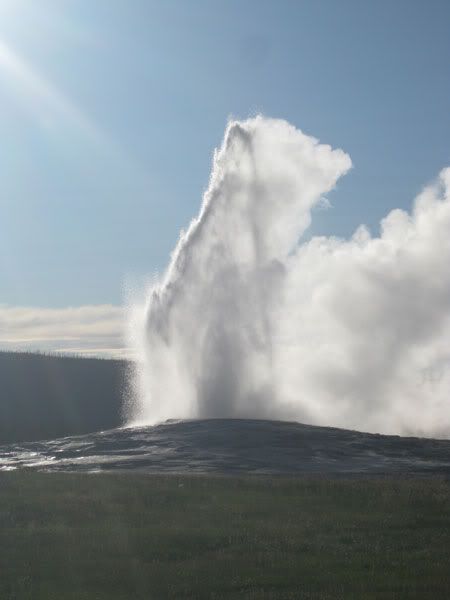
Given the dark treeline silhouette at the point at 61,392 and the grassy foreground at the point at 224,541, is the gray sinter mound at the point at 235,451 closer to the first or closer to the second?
the grassy foreground at the point at 224,541

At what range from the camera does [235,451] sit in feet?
140

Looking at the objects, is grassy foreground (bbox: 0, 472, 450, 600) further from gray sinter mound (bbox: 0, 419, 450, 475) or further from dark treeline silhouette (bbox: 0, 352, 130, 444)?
dark treeline silhouette (bbox: 0, 352, 130, 444)

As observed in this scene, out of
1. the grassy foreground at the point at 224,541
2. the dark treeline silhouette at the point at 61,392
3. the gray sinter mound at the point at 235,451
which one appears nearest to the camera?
the grassy foreground at the point at 224,541

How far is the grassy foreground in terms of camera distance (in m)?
14.4

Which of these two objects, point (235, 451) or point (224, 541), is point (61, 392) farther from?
point (224, 541)

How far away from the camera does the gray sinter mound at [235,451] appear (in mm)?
38250

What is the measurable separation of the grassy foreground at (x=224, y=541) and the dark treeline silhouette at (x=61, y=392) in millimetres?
66838

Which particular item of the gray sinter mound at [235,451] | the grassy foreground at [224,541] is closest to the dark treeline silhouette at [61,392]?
the gray sinter mound at [235,451]

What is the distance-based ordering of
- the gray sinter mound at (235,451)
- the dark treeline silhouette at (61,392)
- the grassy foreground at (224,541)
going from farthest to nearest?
the dark treeline silhouette at (61,392)
the gray sinter mound at (235,451)
the grassy foreground at (224,541)

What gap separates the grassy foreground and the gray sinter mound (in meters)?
9.66

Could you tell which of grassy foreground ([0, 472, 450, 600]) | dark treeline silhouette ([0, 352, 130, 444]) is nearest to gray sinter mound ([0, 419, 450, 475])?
grassy foreground ([0, 472, 450, 600])

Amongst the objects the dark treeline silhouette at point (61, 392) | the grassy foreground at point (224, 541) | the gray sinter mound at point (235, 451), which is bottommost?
the grassy foreground at point (224, 541)

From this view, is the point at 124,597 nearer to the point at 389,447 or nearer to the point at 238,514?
the point at 238,514

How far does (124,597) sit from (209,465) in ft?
80.6
